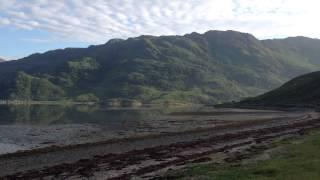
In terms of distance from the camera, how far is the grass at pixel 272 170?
3431 centimetres

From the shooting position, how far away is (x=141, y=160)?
188ft

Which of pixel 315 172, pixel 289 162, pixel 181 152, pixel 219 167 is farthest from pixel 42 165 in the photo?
pixel 315 172

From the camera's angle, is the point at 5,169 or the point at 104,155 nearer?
the point at 5,169

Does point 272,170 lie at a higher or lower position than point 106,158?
higher

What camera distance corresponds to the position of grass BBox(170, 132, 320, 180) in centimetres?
3431

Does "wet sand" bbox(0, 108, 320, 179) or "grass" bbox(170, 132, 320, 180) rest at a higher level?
"grass" bbox(170, 132, 320, 180)

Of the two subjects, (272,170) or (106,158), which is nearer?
(272,170)

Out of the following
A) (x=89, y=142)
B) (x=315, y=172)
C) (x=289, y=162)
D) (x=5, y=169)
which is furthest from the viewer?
(x=89, y=142)

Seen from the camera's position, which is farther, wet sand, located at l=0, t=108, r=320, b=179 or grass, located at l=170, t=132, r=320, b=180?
wet sand, located at l=0, t=108, r=320, b=179

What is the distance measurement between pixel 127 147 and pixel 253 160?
32118 mm

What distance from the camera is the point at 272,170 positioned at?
36.9m

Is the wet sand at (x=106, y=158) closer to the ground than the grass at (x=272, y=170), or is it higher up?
closer to the ground

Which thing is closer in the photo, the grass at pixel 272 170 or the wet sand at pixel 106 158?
the grass at pixel 272 170

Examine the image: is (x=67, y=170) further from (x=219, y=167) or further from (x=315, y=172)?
(x=315, y=172)
